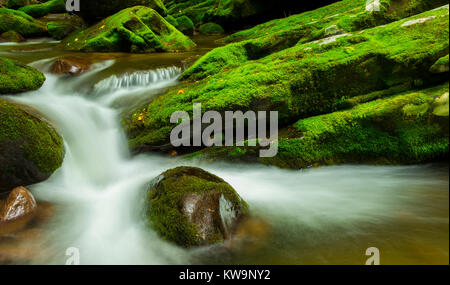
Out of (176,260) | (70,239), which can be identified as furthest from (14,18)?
(176,260)

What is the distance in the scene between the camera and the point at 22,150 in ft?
12.9

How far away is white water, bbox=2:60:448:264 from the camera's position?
301cm

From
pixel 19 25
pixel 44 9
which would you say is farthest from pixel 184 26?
pixel 44 9

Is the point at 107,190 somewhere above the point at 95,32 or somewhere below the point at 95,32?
below

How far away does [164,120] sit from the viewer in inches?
199

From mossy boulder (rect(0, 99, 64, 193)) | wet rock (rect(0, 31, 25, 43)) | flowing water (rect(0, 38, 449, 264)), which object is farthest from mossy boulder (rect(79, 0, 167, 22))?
mossy boulder (rect(0, 99, 64, 193))

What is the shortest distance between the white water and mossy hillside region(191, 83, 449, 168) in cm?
17

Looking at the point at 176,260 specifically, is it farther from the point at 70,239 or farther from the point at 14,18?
the point at 14,18

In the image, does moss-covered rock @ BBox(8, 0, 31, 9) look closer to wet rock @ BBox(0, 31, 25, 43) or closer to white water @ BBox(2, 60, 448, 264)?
wet rock @ BBox(0, 31, 25, 43)

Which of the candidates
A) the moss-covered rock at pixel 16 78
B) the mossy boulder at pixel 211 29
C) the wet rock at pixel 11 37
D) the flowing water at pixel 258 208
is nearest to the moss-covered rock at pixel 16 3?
the wet rock at pixel 11 37

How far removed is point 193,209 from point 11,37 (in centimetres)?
1488

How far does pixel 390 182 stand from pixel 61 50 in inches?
466

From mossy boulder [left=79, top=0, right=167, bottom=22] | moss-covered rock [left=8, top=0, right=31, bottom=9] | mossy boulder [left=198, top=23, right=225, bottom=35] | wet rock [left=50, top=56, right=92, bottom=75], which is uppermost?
moss-covered rock [left=8, top=0, right=31, bottom=9]

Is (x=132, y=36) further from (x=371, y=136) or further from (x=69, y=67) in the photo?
(x=371, y=136)
